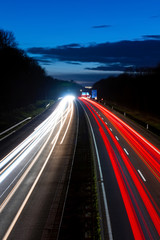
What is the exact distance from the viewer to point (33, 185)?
17.7 meters

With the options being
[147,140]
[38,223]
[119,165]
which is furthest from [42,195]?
[147,140]

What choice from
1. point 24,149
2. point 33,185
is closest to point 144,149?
point 24,149

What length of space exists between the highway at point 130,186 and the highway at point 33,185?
9.28 feet

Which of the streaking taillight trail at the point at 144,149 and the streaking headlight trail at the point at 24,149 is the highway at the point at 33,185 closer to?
the streaking headlight trail at the point at 24,149

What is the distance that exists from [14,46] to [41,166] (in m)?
54.6

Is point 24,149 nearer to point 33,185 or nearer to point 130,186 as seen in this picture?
point 33,185

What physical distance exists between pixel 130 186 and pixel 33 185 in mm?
6526

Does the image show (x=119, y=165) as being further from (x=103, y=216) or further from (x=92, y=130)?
(x=92, y=130)

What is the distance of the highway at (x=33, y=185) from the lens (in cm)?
1262

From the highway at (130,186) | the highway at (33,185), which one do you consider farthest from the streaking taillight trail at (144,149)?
the highway at (33,185)

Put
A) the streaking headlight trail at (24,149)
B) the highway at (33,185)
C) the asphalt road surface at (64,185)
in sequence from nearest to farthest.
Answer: the asphalt road surface at (64,185) < the highway at (33,185) < the streaking headlight trail at (24,149)

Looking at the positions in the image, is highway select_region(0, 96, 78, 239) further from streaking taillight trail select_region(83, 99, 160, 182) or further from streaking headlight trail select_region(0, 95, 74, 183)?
streaking taillight trail select_region(83, 99, 160, 182)

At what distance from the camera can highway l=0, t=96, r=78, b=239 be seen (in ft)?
41.4

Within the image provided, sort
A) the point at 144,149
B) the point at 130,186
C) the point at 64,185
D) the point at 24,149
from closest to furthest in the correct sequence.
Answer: the point at 130,186, the point at 64,185, the point at 24,149, the point at 144,149
